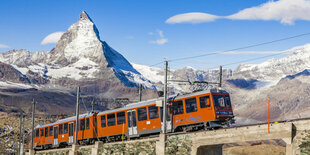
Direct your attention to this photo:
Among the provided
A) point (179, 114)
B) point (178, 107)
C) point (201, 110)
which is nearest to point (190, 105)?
point (201, 110)

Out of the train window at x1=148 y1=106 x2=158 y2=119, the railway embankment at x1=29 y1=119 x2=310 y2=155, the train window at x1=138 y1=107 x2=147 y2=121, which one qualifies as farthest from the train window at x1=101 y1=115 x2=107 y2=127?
the train window at x1=148 y1=106 x2=158 y2=119

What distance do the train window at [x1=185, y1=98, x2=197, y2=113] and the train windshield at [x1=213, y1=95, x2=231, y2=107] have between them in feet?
6.39

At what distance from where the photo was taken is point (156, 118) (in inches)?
1603

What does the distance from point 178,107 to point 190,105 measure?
1.51 m

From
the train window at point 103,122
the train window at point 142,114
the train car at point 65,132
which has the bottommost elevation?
the train car at point 65,132

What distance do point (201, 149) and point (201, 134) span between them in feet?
5.89

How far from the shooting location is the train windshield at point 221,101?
123 feet

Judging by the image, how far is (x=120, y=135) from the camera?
1813 inches

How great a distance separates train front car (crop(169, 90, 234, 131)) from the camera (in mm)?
37188

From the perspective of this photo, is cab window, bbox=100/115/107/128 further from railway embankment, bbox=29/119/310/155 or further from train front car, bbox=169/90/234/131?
train front car, bbox=169/90/234/131

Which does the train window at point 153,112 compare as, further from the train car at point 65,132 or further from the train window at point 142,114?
the train car at point 65,132

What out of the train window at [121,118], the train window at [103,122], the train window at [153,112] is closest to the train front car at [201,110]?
the train window at [153,112]

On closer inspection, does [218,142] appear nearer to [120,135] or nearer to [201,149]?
[201,149]

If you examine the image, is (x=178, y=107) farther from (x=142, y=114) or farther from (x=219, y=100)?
(x=142, y=114)
